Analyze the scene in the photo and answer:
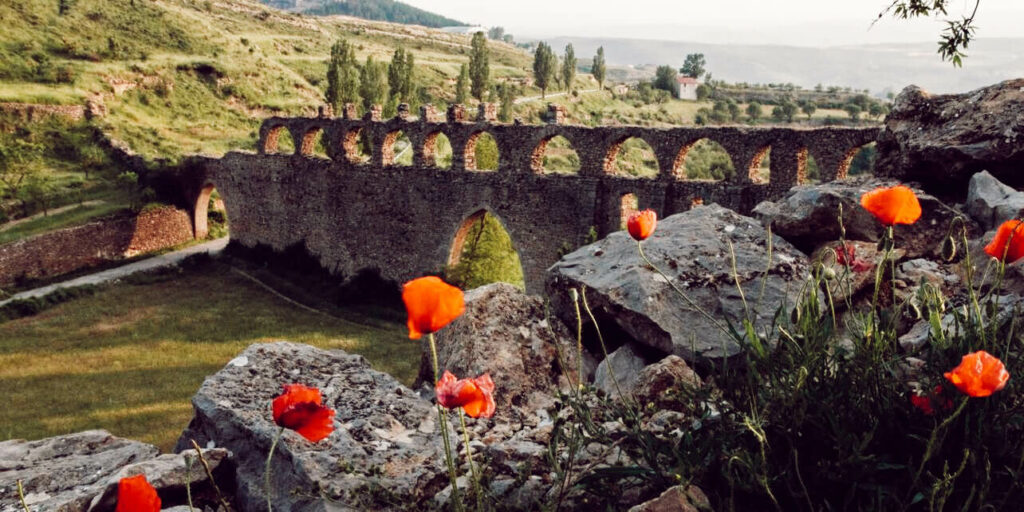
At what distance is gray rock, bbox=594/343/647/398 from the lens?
559 centimetres

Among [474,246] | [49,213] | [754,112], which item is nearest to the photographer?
[474,246]

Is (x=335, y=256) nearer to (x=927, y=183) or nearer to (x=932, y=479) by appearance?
(x=927, y=183)

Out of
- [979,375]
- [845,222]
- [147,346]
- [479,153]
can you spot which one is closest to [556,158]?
[479,153]

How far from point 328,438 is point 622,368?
227 cm

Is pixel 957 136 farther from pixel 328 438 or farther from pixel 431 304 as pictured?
pixel 431 304

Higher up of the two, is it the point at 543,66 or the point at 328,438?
the point at 543,66

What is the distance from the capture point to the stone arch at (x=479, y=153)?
26422mm

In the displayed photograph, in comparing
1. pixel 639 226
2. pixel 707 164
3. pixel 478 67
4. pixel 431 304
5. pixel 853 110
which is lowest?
pixel 707 164

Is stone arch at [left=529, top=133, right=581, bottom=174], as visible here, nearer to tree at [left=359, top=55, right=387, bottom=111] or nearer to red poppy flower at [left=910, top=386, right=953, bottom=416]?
tree at [left=359, top=55, right=387, bottom=111]

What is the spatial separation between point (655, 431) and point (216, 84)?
56.3m

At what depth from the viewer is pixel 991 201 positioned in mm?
5910

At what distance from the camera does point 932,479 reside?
2996 millimetres

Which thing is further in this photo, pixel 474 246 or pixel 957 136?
pixel 474 246

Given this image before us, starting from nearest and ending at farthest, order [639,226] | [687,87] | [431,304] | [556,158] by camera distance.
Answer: [431,304] < [639,226] < [556,158] < [687,87]
